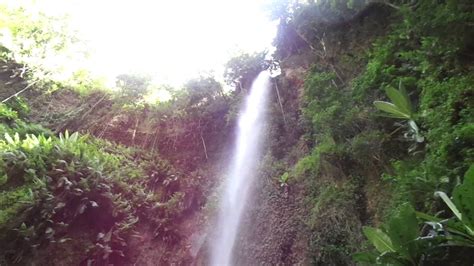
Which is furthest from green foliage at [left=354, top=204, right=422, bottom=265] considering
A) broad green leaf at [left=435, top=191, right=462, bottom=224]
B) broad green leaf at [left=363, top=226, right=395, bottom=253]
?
broad green leaf at [left=435, top=191, right=462, bottom=224]

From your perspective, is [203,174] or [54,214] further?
[203,174]

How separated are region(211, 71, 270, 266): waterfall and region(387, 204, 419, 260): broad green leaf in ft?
11.2

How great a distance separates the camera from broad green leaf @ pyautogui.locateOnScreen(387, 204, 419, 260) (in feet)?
7.89

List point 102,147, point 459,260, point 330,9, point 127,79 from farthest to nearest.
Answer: point 127,79 < point 102,147 < point 330,9 < point 459,260

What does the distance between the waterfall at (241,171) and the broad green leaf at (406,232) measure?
11.2ft

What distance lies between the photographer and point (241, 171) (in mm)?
6742

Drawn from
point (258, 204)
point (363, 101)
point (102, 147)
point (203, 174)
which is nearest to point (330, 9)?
point (363, 101)

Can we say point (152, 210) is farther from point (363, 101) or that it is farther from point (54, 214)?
point (363, 101)

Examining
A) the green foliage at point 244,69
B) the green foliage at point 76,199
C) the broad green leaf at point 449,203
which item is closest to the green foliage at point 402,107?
the broad green leaf at point 449,203

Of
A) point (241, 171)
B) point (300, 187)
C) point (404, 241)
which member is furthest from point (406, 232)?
point (241, 171)

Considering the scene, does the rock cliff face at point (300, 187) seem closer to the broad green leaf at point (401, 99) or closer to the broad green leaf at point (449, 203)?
the broad green leaf at point (401, 99)

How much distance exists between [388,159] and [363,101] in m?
0.81

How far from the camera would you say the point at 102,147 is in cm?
790

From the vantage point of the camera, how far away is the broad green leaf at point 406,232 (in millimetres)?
2406
